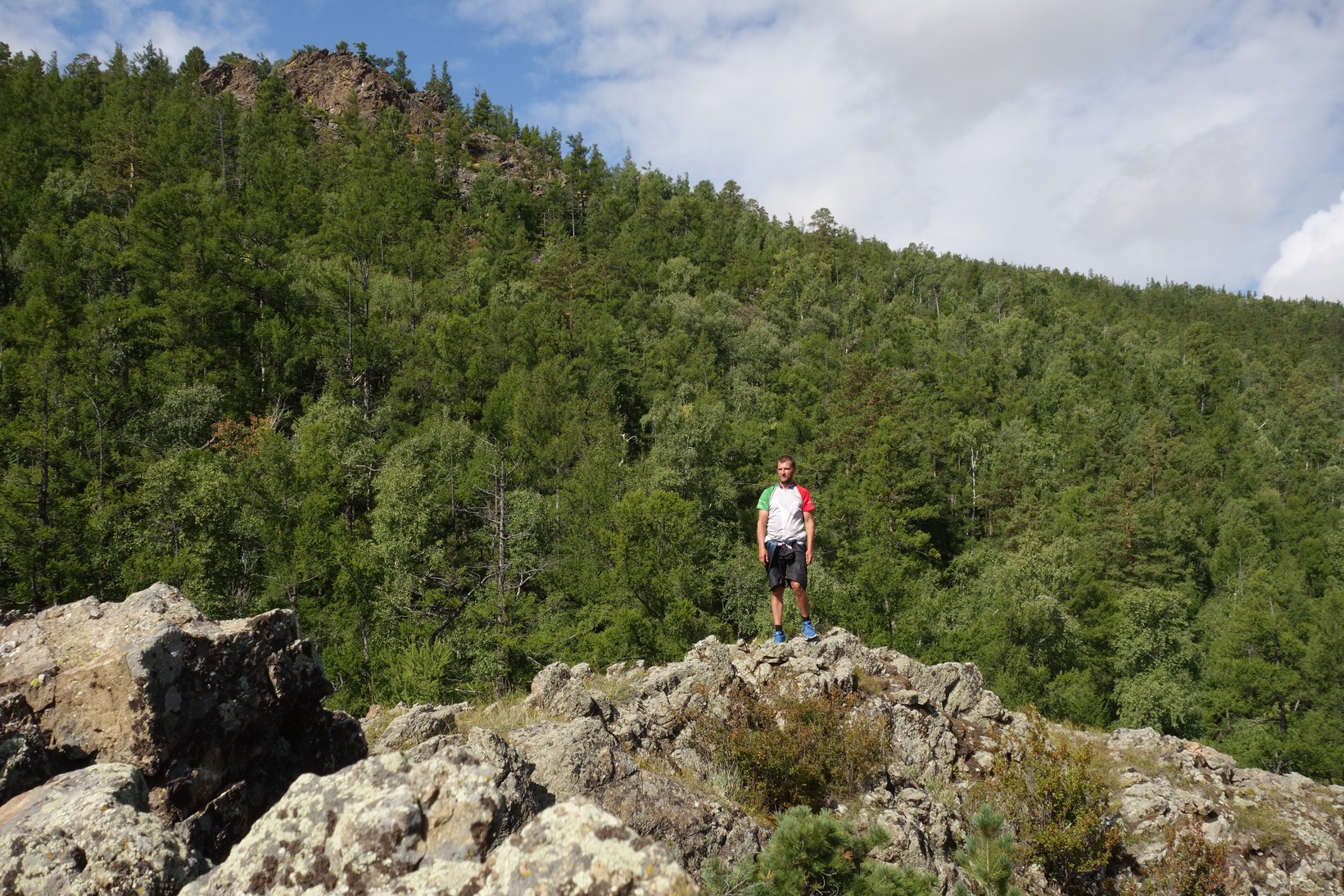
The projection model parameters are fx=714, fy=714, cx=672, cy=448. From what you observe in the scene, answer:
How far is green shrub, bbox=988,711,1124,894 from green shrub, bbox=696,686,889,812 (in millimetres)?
1705

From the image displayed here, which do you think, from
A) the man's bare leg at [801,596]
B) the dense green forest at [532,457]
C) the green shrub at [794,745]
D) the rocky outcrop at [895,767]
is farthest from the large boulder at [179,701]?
the dense green forest at [532,457]

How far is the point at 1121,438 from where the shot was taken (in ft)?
246

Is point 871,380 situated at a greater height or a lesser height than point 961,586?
greater

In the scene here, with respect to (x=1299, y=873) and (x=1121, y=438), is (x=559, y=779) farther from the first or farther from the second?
(x=1121, y=438)

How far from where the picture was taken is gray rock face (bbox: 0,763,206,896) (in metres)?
3.68

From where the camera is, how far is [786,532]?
37.1ft

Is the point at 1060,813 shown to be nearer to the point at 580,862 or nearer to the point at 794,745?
the point at 794,745

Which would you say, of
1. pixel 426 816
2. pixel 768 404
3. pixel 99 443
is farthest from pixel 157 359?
pixel 426 816

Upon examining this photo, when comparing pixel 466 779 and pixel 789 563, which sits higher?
pixel 789 563

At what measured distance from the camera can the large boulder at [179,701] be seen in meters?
4.99

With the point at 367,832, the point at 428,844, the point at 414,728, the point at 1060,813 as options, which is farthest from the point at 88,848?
the point at 1060,813

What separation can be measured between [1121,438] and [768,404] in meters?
42.1

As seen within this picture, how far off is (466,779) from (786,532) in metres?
8.01

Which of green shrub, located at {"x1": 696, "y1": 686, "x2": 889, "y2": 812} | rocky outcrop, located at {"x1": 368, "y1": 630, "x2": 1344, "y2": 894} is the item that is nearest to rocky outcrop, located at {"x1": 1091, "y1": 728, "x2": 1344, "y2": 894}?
rocky outcrop, located at {"x1": 368, "y1": 630, "x2": 1344, "y2": 894}
